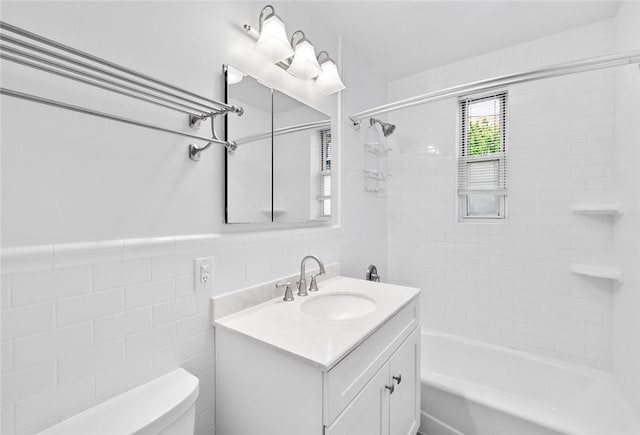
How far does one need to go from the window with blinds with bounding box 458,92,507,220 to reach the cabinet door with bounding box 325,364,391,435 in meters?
1.72

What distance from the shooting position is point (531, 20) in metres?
1.95

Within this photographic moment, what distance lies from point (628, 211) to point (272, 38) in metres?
2.10

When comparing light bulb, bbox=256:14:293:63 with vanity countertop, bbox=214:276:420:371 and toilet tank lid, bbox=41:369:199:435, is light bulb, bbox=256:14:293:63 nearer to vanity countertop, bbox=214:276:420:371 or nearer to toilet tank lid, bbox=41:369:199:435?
vanity countertop, bbox=214:276:420:371

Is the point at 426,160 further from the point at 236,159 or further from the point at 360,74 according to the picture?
the point at 236,159

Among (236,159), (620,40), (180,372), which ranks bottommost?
(180,372)

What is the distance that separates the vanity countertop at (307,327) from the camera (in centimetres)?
95

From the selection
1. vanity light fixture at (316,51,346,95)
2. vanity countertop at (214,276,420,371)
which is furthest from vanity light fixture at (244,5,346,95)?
vanity countertop at (214,276,420,371)

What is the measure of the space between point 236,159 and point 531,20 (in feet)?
7.06

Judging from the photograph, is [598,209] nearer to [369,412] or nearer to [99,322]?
[369,412]

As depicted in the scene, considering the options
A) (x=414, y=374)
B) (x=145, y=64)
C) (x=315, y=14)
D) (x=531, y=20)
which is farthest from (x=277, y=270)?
(x=531, y=20)

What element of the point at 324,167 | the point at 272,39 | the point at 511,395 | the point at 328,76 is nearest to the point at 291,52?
the point at 272,39

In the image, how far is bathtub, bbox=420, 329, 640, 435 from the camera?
1.54 meters

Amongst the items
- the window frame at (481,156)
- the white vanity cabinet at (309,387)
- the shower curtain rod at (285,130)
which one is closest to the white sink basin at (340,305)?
the white vanity cabinet at (309,387)

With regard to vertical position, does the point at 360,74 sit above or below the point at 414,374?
above
